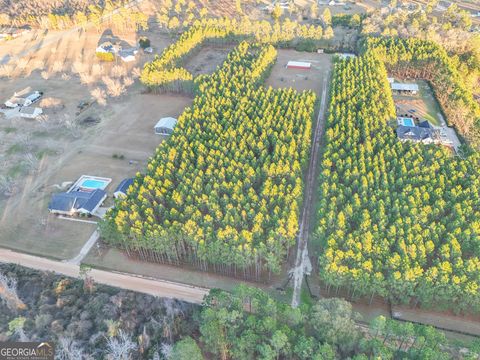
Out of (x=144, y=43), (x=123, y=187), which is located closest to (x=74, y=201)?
(x=123, y=187)

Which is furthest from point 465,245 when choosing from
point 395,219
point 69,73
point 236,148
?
point 69,73

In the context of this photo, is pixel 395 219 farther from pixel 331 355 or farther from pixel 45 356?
pixel 45 356

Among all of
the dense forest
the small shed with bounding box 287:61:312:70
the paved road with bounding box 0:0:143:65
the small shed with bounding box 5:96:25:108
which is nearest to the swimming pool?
the dense forest

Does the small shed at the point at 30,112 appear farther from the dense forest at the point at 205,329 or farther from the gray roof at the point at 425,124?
the gray roof at the point at 425,124

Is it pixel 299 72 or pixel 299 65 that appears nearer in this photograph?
pixel 299 72

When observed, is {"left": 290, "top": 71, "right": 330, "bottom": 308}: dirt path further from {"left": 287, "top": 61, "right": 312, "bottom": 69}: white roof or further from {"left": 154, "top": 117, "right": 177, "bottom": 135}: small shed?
{"left": 154, "top": 117, "right": 177, "bottom": 135}: small shed

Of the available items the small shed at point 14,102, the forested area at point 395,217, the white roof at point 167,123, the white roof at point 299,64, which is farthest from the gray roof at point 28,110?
the white roof at point 299,64

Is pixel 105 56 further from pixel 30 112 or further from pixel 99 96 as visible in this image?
pixel 30 112

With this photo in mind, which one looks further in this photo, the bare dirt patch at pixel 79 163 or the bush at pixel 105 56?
the bush at pixel 105 56
